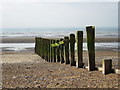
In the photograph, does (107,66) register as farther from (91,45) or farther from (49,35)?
(49,35)

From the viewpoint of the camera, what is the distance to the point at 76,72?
33.3 feet

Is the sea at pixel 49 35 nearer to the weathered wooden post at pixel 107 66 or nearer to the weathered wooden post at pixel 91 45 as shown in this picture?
the weathered wooden post at pixel 91 45

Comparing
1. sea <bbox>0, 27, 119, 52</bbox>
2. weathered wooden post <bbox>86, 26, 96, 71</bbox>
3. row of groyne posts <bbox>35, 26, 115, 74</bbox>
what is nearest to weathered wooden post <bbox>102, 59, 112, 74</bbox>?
row of groyne posts <bbox>35, 26, 115, 74</bbox>

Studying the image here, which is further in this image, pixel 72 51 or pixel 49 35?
pixel 49 35

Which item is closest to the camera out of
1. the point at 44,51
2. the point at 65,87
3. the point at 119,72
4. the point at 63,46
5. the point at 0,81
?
the point at 65,87

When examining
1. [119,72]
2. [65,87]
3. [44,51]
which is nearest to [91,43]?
[119,72]

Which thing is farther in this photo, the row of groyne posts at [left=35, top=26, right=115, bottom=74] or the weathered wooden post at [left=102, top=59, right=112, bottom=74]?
the row of groyne posts at [left=35, top=26, right=115, bottom=74]

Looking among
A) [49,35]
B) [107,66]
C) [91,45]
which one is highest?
[91,45]

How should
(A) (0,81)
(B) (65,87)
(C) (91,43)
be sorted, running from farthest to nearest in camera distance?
(C) (91,43), (A) (0,81), (B) (65,87)

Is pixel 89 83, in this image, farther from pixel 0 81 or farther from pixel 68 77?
pixel 0 81

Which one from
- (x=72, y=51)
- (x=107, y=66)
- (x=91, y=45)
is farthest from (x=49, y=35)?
(x=107, y=66)

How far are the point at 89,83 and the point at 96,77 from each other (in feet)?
2.50

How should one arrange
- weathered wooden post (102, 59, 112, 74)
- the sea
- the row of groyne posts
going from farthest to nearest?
the sea, the row of groyne posts, weathered wooden post (102, 59, 112, 74)

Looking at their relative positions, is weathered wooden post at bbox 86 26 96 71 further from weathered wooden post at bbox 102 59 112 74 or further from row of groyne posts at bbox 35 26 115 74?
weathered wooden post at bbox 102 59 112 74
